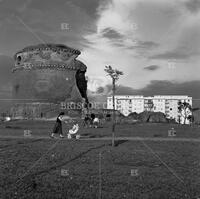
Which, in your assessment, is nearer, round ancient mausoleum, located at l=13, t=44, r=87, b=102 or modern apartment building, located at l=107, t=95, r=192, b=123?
round ancient mausoleum, located at l=13, t=44, r=87, b=102

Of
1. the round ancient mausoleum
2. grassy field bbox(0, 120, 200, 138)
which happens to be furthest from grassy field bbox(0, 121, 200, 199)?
the round ancient mausoleum

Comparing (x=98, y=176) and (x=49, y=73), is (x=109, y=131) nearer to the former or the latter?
(x=98, y=176)

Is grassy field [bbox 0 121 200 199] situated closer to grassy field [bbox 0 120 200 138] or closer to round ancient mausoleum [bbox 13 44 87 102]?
grassy field [bbox 0 120 200 138]

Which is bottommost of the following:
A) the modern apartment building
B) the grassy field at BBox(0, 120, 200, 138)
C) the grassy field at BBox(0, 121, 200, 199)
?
the grassy field at BBox(0, 121, 200, 199)

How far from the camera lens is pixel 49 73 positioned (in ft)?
247

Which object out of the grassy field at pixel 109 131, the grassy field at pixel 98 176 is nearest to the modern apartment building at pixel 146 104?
the grassy field at pixel 109 131

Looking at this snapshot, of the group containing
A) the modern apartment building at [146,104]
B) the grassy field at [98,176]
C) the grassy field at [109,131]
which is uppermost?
the modern apartment building at [146,104]

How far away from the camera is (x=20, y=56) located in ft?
258

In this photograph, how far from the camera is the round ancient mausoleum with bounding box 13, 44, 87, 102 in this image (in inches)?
2923

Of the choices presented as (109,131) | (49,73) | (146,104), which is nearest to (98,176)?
(109,131)

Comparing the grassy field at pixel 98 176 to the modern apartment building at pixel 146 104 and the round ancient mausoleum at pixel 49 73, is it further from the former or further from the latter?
Result: the modern apartment building at pixel 146 104

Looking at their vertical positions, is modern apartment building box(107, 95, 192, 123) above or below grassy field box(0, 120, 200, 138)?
above

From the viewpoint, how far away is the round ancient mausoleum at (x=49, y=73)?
74.2m

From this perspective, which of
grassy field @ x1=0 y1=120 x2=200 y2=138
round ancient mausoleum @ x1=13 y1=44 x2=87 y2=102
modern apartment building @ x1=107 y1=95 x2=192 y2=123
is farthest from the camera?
modern apartment building @ x1=107 y1=95 x2=192 y2=123
